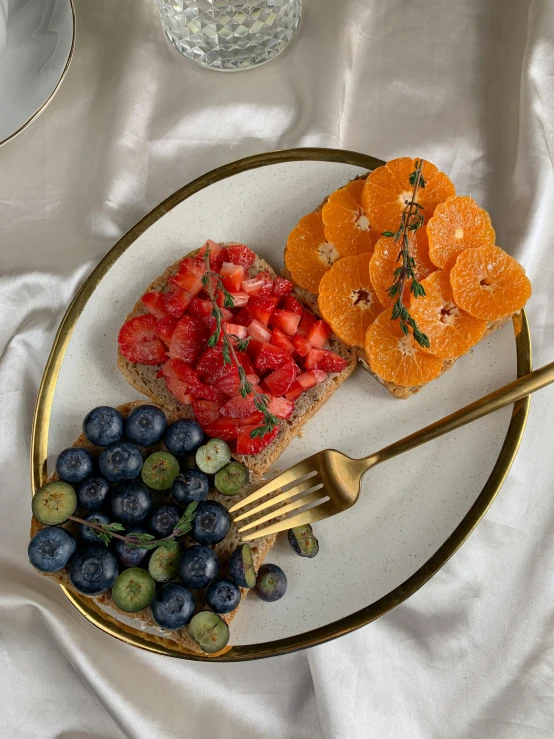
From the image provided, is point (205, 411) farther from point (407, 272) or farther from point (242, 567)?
point (407, 272)

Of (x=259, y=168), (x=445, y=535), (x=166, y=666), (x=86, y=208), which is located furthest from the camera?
(x=86, y=208)

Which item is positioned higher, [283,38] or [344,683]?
[283,38]

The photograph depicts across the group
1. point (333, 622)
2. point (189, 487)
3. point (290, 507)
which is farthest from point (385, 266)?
point (333, 622)

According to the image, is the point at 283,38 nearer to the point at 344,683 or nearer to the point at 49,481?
the point at 49,481

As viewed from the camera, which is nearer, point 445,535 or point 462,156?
point 445,535

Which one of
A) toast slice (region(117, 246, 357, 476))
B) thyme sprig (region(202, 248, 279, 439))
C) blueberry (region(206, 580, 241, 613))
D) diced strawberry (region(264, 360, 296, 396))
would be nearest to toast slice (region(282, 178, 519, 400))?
toast slice (region(117, 246, 357, 476))

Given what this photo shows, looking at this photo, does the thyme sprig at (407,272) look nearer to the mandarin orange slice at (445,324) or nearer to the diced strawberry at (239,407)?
the mandarin orange slice at (445,324)

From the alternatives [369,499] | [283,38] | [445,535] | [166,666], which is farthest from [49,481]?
[283,38]
